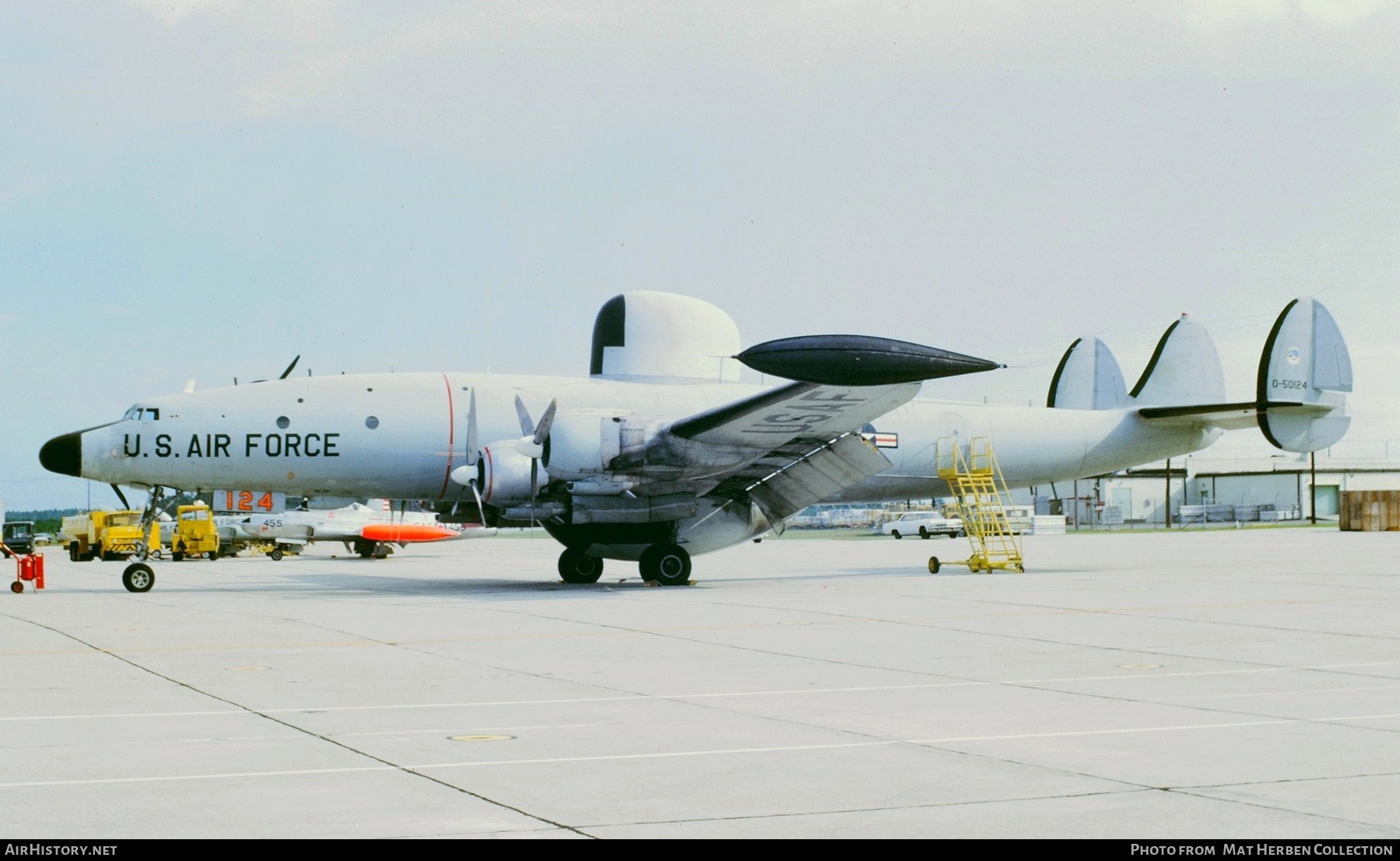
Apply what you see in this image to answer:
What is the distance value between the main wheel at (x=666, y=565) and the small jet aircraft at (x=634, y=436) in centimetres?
3

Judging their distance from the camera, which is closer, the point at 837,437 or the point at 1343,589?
the point at 1343,589

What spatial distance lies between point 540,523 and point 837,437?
6140 millimetres

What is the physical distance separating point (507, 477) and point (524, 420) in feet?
4.48

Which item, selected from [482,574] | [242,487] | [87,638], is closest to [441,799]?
[87,638]

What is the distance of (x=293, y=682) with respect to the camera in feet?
38.0

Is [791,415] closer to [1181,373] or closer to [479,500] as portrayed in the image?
[479,500]

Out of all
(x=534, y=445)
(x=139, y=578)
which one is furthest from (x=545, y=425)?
(x=139, y=578)

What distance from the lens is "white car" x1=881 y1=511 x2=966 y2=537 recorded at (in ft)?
226

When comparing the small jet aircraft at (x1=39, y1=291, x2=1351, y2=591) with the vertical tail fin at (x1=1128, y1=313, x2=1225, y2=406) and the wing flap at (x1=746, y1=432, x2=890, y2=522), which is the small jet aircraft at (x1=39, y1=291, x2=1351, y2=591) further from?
the vertical tail fin at (x1=1128, y1=313, x2=1225, y2=406)

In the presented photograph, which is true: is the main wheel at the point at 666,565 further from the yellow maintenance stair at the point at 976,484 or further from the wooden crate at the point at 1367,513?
the wooden crate at the point at 1367,513

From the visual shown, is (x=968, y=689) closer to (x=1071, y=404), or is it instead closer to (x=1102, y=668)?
(x=1102, y=668)

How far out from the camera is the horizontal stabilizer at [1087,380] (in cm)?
3372

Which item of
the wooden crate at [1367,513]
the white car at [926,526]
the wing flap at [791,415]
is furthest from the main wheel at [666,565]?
the wooden crate at [1367,513]

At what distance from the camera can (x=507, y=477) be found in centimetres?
2409
